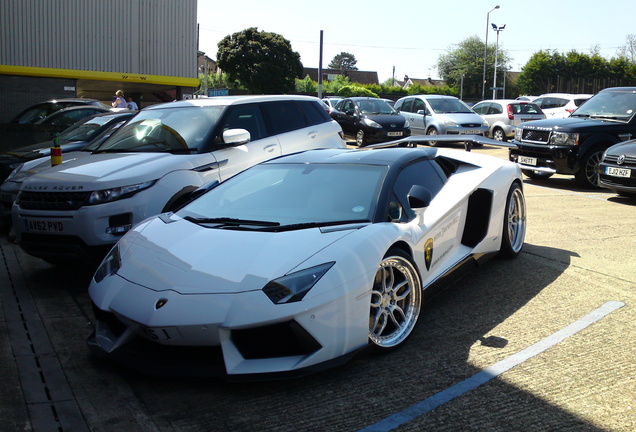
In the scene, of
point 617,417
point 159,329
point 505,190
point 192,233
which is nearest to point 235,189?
point 192,233

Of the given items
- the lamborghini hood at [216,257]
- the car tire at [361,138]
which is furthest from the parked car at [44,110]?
the lamborghini hood at [216,257]

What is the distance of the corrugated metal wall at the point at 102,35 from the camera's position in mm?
26578

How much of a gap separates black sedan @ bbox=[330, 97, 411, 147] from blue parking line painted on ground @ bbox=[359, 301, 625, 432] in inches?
611

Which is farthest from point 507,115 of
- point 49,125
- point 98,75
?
point 98,75

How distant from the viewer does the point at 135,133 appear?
7195 millimetres

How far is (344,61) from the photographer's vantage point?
16512cm

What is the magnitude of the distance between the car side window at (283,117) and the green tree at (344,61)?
15896cm

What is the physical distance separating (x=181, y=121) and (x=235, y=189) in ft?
8.17

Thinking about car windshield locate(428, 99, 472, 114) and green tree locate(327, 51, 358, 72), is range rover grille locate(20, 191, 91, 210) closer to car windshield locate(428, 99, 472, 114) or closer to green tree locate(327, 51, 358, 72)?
car windshield locate(428, 99, 472, 114)

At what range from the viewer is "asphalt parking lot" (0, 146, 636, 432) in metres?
3.31

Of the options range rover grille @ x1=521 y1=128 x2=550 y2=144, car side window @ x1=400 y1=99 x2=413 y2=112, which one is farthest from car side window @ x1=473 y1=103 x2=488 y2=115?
range rover grille @ x1=521 y1=128 x2=550 y2=144

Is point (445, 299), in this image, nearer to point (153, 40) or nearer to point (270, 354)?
point (270, 354)

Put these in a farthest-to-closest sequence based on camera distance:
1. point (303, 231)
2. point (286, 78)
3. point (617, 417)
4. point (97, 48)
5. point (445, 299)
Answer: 1. point (286, 78)
2. point (97, 48)
3. point (445, 299)
4. point (303, 231)
5. point (617, 417)

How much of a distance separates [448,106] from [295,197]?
17928 mm
